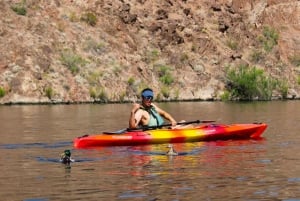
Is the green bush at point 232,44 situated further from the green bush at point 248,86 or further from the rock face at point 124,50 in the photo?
the green bush at point 248,86

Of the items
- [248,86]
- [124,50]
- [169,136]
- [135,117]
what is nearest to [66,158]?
[135,117]

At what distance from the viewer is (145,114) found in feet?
114

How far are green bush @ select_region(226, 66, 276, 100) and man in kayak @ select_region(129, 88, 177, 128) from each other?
71.1 meters

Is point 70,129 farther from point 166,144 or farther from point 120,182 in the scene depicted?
point 120,182

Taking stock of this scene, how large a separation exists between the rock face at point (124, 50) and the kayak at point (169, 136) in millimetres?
56188

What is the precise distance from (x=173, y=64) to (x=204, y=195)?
90.1 meters

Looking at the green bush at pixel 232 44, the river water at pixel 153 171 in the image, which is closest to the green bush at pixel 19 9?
the green bush at pixel 232 44

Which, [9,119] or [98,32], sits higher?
[98,32]

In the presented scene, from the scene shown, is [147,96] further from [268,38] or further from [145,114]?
[268,38]

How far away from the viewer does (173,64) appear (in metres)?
110

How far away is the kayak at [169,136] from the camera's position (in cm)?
3322

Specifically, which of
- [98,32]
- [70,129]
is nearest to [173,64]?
[98,32]

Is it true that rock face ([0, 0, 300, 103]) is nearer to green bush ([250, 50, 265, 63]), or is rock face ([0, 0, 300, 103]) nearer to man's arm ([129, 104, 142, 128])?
green bush ([250, 50, 265, 63])

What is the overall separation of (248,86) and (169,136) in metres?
73.0
